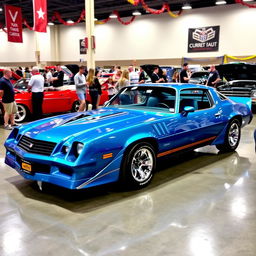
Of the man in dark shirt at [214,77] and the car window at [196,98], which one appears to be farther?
the man in dark shirt at [214,77]

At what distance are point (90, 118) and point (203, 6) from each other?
20.7 m

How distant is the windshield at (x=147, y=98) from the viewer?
4910 mm

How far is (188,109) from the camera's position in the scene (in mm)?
4605

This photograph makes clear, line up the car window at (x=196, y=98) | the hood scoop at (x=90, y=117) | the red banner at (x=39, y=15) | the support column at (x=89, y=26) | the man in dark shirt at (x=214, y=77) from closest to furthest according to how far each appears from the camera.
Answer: the hood scoop at (x=90, y=117), the car window at (x=196, y=98), the man in dark shirt at (x=214, y=77), the support column at (x=89, y=26), the red banner at (x=39, y=15)

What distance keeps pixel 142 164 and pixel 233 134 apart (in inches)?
106

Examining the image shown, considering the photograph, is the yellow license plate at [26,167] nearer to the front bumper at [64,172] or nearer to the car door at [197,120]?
the front bumper at [64,172]

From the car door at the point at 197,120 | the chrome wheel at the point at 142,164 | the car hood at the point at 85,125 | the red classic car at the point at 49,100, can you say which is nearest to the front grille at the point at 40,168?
the car hood at the point at 85,125

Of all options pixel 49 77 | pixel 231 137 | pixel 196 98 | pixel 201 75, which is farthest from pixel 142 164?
pixel 201 75

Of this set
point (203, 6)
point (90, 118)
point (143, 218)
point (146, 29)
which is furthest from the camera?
point (146, 29)

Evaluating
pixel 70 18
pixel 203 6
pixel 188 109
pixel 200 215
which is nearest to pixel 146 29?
pixel 203 6

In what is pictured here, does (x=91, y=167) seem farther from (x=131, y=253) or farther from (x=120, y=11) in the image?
(x=120, y=11)

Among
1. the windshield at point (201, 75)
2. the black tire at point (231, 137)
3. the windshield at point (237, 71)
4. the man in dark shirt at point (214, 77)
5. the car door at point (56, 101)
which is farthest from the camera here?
the windshield at point (201, 75)

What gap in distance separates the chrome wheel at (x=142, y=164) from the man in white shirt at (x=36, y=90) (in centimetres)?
563

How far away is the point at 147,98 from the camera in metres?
5.20
